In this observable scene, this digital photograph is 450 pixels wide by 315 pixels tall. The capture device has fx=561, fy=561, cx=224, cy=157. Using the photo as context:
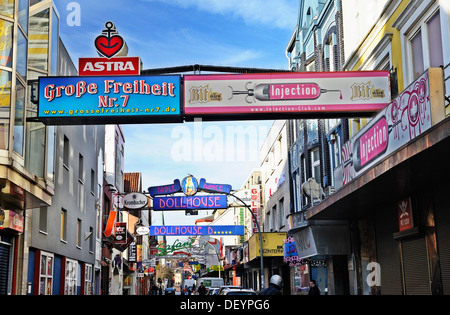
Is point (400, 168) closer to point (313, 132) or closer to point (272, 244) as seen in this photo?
point (313, 132)

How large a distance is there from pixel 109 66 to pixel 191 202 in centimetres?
2344

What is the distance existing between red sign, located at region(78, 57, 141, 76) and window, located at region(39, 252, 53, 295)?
7479mm

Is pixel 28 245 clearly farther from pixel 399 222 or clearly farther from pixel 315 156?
pixel 315 156

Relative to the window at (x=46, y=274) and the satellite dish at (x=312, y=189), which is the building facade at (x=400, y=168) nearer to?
the satellite dish at (x=312, y=189)

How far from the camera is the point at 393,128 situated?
11445 millimetres

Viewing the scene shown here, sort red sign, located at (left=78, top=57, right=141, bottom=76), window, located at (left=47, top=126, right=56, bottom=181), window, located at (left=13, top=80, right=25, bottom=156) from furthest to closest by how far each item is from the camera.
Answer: window, located at (left=47, top=126, right=56, bottom=181), red sign, located at (left=78, top=57, right=141, bottom=76), window, located at (left=13, top=80, right=25, bottom=156)

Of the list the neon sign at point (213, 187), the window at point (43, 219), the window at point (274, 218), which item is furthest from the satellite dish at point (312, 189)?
the window at point (274, 218)

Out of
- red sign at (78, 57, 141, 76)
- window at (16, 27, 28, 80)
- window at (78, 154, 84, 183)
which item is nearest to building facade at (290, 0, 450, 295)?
red sign at (78, 57, 141, 76)

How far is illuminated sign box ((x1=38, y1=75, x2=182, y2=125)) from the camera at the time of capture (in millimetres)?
14766

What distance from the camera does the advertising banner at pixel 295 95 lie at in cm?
1494

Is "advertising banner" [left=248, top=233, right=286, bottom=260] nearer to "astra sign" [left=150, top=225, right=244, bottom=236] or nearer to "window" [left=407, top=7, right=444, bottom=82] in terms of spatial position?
"astra sign" [left=150, top=225, right=244, bottom=236]
